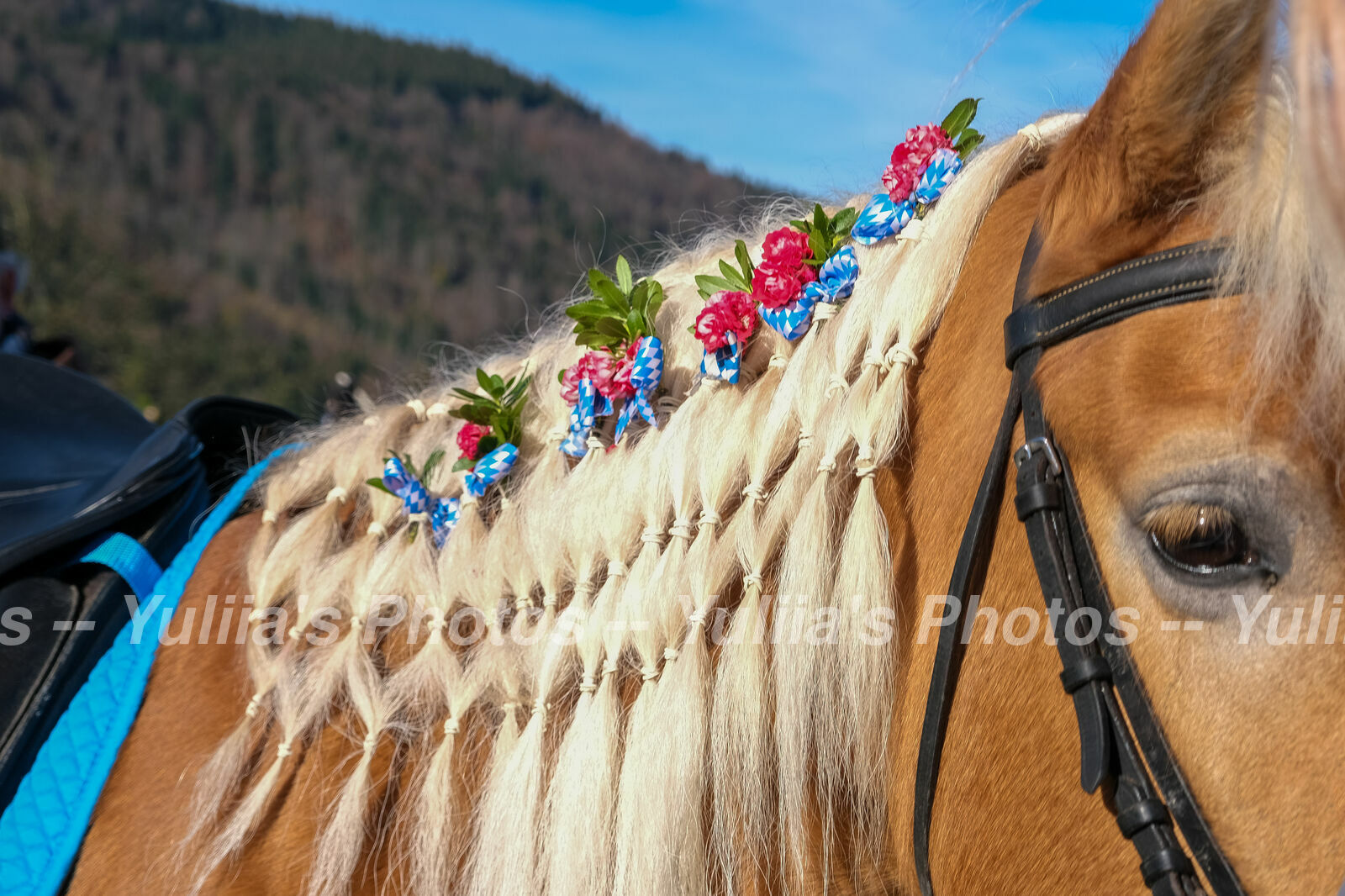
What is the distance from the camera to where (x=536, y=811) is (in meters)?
1.14

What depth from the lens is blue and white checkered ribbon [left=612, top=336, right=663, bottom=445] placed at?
126 cm

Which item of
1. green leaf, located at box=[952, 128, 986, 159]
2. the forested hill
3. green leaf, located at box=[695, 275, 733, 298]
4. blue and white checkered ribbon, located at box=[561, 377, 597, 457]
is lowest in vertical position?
blue and white checkered ribbon, located at box=[561, 377, 597, 457]

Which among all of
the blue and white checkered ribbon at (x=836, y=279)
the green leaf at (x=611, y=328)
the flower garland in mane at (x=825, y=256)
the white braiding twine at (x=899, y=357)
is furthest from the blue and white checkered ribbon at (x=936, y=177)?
the green leaf at (x=611, y=328)

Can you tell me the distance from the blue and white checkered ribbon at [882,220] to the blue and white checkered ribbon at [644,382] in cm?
31

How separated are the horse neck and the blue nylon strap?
1107 millimetres

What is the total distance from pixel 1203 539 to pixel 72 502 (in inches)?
63.8

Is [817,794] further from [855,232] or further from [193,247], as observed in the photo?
[193,247]

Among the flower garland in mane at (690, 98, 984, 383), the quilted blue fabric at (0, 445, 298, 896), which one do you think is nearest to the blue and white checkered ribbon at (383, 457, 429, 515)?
the quilted blue fabric at (0, 445, 298, 896)

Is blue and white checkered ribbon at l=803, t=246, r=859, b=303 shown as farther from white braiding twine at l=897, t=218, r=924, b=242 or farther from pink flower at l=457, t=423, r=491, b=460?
pink flower at l=457, t=423, r=491, b=460

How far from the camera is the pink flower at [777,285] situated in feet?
3.95

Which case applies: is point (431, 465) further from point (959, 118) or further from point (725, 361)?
point (959, 118)

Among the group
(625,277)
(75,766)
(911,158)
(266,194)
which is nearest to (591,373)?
(625,277)

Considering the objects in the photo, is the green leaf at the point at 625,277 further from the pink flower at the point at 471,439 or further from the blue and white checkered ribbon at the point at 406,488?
the blue and white checkered ribbon at the point at 406,488

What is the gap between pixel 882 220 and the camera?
46.8 inches
